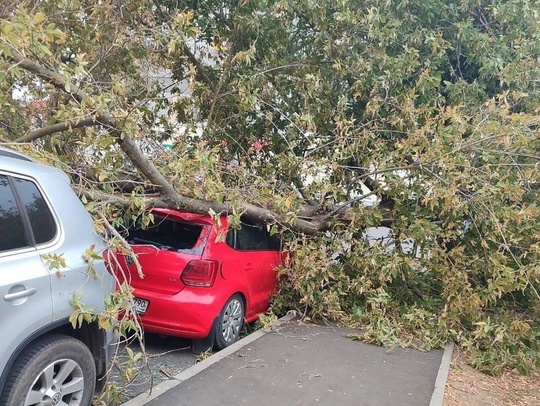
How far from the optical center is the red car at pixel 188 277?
529 cm

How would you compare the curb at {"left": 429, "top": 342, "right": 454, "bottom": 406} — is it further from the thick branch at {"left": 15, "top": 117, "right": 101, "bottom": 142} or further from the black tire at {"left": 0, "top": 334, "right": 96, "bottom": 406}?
the thick branch at {"left": 15, "top": 117, "right": 101, "bottom": 142}

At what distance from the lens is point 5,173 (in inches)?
130

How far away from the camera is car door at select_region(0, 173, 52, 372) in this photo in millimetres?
3041

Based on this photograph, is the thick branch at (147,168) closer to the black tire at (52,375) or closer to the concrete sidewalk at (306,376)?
the concrete sidewalk at (306,376)

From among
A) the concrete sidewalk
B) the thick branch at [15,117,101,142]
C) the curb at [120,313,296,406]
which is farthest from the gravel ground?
the thick branch at [15,117,101,142]

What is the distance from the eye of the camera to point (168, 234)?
18.3ft

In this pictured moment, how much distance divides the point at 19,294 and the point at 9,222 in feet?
1.53

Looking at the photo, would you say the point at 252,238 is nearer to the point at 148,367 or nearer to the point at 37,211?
the point at 148,367

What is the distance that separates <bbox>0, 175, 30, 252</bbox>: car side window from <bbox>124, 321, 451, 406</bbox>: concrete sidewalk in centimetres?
157

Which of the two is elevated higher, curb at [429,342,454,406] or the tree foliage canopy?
the tree foliage canopy

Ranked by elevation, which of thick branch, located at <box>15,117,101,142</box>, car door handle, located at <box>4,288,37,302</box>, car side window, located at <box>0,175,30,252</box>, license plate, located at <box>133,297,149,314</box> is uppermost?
thick branch, located at <box>15,117,101,142</box>

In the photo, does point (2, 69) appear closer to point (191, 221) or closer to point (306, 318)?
point (191, 221)

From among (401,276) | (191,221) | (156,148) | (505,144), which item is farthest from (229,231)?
(505,144)

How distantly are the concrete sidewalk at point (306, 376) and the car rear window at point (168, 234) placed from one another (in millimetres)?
1208
